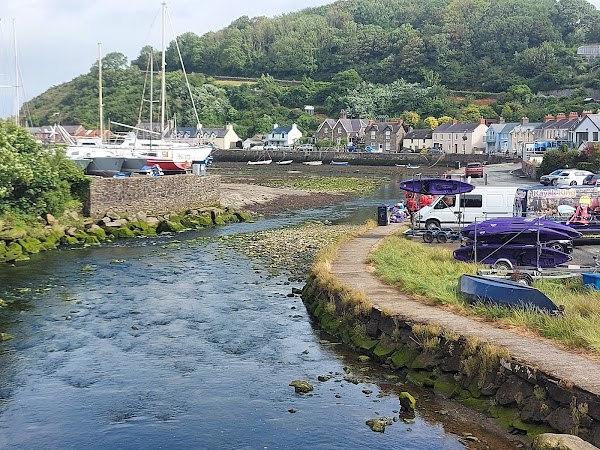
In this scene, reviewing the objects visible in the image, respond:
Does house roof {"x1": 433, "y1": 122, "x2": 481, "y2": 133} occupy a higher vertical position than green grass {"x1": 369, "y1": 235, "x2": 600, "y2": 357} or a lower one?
higher

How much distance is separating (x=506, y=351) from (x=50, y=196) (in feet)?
92.4

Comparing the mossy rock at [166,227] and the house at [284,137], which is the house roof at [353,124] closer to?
the house at [284,137]

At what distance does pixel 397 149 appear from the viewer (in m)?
125

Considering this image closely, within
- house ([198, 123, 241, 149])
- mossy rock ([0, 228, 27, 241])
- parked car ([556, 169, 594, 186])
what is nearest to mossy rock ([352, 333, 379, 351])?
mossy rock ([0, 228, 27, 241])

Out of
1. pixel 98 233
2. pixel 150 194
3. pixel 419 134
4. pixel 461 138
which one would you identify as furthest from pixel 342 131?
pixel 98 233

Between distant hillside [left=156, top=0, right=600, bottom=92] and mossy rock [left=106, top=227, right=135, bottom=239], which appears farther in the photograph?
distant hillside [left=156, top=0, right=600, bottom=92]

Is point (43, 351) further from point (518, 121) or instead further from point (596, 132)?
point (518, 121)

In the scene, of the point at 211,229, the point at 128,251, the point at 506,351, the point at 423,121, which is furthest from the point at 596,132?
the point at 506,351

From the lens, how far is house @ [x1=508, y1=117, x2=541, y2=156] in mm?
107225

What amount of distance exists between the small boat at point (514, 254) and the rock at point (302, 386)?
28.9ft

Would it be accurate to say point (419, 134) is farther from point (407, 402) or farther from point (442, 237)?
point (407, 402)

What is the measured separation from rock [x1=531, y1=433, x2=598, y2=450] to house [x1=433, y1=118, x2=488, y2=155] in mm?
109796

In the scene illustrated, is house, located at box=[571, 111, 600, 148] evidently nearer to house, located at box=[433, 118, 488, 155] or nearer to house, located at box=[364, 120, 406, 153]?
house, located at box=[433, 118, 488, 155]

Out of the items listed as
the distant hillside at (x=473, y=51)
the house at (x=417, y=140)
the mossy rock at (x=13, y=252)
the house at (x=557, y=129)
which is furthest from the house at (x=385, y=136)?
the mossy rock at (x=13, y=252)
